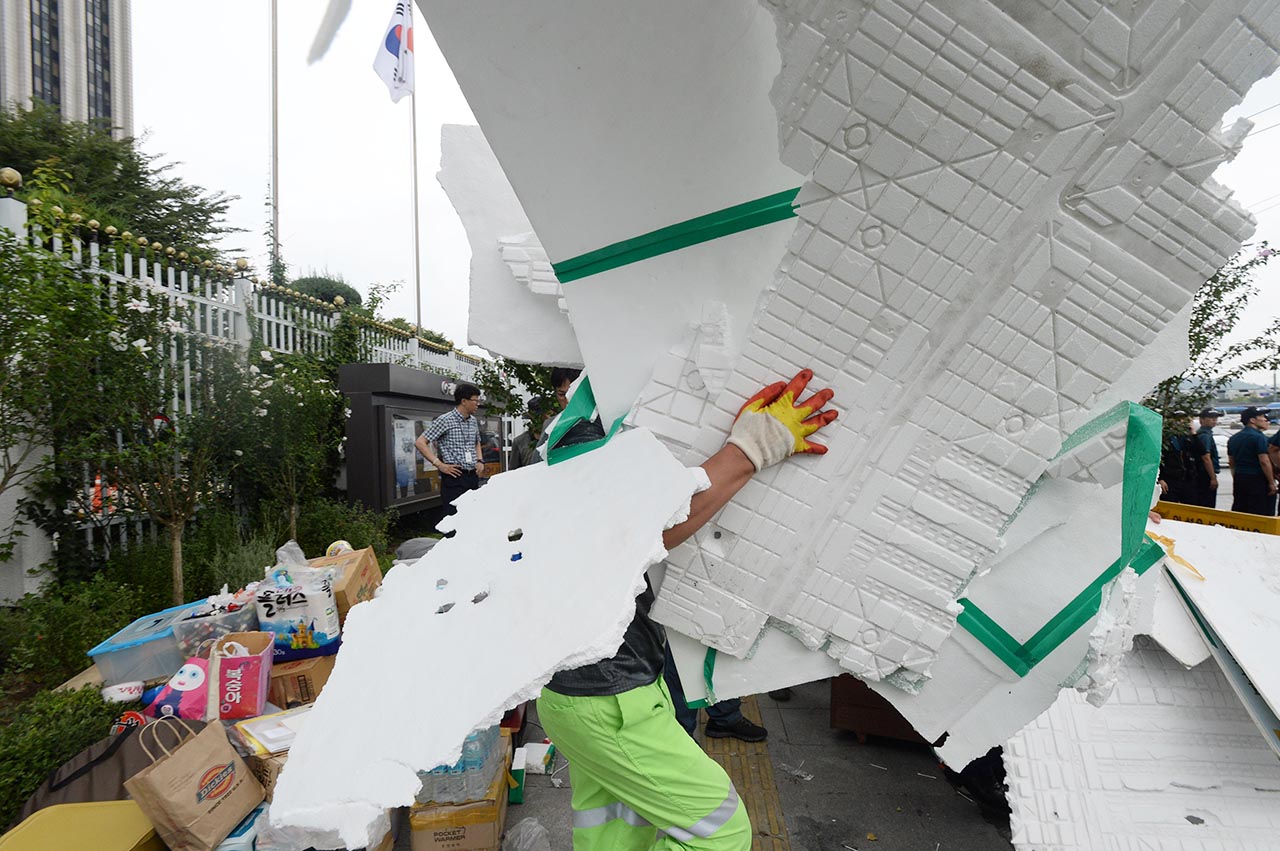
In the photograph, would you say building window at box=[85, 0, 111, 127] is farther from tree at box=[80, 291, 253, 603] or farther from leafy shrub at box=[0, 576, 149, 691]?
leafy shrub at box=[0, 576, 149, 691]

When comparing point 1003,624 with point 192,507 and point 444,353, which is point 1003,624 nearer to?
point 192,507

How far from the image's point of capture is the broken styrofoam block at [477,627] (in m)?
1.04

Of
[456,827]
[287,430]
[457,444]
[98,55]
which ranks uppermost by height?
[98,55]

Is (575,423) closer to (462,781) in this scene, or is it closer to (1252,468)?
(462,781)

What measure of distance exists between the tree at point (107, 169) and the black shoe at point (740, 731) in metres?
13.0

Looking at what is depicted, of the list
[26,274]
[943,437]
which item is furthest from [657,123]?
[26,274]

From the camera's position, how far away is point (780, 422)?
134 cm

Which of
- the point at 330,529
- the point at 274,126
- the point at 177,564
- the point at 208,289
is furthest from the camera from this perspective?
the point at 274,126

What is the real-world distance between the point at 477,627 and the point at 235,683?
6.97 feet

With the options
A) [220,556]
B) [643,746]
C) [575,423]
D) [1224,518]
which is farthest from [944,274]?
[220,556]

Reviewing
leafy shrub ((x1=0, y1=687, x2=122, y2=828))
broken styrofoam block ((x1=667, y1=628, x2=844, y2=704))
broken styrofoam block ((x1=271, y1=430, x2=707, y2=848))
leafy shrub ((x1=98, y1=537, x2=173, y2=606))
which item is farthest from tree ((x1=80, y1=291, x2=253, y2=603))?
broken styrofoam block ((x1=667, y1=628, x2=844, y2=704))

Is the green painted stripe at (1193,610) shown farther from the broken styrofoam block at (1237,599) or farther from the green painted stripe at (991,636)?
the green painted stripe at (991,636)

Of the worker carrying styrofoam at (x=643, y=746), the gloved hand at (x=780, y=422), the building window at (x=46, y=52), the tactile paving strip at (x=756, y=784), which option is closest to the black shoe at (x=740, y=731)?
the tactile paving strip at (x=756, y=784)

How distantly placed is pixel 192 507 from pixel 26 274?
152cm
